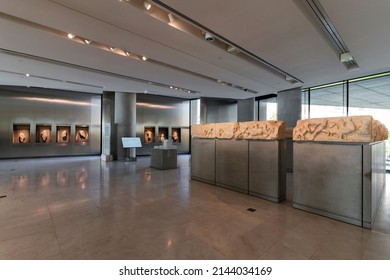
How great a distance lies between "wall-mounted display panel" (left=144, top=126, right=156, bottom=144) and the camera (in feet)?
56.4

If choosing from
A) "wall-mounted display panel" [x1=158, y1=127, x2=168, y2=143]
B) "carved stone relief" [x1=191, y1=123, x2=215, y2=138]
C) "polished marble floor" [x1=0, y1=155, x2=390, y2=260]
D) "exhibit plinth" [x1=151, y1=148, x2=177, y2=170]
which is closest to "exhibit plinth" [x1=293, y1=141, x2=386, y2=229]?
"polished marble floor" [x1=0, y1=155, x2=390, y2=260]

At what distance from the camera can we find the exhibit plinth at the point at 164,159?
9.88 m

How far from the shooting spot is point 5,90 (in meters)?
13.2

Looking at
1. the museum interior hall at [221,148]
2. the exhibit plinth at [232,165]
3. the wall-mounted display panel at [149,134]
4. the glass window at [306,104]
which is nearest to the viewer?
the museum interior hall at [221,148]

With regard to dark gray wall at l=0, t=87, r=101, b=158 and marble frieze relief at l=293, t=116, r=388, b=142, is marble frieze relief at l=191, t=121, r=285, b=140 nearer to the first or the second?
marble frieze relief at l=293, t=116, r=388, b=142

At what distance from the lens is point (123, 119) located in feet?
45.3

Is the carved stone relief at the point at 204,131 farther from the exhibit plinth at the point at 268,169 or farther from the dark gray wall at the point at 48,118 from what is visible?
the dark gray wall at the point at 48,118

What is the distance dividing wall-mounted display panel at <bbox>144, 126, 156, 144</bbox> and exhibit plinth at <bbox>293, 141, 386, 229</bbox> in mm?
14190

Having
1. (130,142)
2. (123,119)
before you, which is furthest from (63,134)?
(130,142)

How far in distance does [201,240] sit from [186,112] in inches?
655

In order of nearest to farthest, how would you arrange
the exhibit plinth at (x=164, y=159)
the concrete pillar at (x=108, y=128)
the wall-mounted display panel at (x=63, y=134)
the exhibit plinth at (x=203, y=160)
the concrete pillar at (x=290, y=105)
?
1. the exhibit plinth at (x=203, y=160)
2. the exhibit plinth at (x=164, y=159)
3. the concrete pillar at (x=290, y=105)
4. the concrete pillar at (x=108, y=128)
5. the wall-mounted display panel at (x=63, y=134)

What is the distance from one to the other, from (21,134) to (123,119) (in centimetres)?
742

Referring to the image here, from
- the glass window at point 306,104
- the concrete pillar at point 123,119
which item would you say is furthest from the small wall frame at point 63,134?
the glass window at point 306,104

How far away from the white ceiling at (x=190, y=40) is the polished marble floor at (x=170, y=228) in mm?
4582
